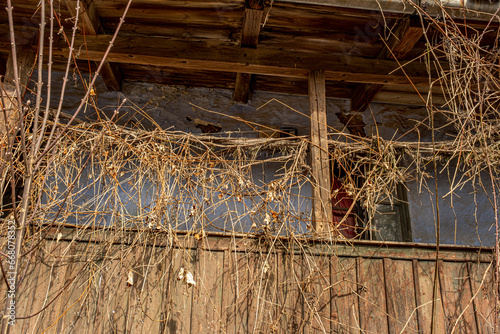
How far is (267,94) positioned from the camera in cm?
576

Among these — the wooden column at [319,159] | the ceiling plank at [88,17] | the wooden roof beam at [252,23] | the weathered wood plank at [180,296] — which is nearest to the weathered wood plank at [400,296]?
the wooden column at [319,159]

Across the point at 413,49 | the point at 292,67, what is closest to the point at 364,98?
the point at 413,49

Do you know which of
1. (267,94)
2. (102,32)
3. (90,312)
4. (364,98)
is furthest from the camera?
(267,94)

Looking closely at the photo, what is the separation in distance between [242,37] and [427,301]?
2815 mm

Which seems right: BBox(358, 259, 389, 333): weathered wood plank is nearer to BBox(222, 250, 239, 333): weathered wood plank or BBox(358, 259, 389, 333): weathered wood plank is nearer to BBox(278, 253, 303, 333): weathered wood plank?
BBox(278, 253, 303, 333): weathered wood plank

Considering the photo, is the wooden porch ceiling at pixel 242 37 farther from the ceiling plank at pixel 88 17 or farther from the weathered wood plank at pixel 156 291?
the weathered wood plank at pixel 156 291

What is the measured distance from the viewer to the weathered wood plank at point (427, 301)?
9.97 ft

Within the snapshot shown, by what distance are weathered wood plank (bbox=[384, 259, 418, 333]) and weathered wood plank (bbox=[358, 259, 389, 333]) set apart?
0.04 metres

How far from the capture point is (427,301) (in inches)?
122

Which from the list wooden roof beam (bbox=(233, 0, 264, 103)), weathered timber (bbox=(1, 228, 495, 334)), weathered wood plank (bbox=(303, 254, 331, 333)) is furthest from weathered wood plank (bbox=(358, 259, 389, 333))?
wooden roof beam (bbox=(233, 0, 264, 103))

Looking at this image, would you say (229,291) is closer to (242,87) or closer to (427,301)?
(427,301)

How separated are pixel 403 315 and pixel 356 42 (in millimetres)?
2734

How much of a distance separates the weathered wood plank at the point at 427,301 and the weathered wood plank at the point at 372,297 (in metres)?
0.27

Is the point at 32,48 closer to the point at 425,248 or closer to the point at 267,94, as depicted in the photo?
the point at 267,94
